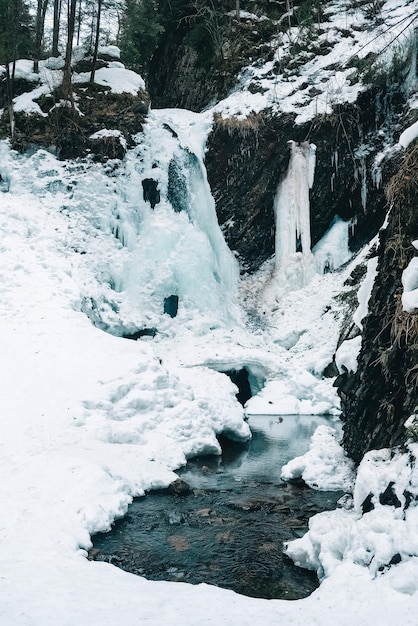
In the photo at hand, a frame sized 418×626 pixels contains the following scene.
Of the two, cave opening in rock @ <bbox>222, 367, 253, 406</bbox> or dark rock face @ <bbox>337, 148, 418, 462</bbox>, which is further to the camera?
cave opening in rock @ <bbox>222, 367, 253, 406</bbox>

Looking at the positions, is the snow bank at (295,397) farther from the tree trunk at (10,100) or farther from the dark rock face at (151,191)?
the tree trunk at (10,100)

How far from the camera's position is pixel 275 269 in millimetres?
20297

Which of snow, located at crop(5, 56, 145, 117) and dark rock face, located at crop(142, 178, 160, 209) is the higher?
snow, located at crop(5, 56, 145, 117)

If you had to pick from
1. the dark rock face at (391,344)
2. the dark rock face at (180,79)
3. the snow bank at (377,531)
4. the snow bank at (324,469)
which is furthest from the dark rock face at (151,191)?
the snow bank at (377,531)

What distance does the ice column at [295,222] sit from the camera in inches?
771

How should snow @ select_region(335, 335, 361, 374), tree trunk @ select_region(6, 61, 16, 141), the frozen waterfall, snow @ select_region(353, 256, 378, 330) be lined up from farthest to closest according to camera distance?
1. tree trunk @ select_region(6, 61, 16, 141)
2. the frozen waterfall
3. snow @ select_region(335, 335, 361, 374)
4. snow @ select_region(353, 256, 378, 330)

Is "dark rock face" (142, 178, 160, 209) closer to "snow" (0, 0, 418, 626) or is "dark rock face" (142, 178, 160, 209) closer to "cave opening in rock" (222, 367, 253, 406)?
"snow" (0, 0, 418, 626)

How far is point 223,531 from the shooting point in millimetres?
6047

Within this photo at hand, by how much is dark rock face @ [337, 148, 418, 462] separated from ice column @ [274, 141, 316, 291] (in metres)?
12.4

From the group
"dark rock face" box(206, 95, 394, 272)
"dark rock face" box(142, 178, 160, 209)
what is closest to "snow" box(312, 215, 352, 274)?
"dark rock face" box(206, 95, 394, 272)

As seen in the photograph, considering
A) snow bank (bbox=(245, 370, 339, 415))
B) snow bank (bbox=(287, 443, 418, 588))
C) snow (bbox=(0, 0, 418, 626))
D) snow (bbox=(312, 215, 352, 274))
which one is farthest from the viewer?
snow (bbox=(312, 215, 352, 274))

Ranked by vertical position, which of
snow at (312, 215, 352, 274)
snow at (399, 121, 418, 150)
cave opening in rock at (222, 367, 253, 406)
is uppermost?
snow at (399, 121, 418, 150)

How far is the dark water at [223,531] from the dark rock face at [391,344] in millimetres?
1410

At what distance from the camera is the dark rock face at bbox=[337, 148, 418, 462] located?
17.0ft
